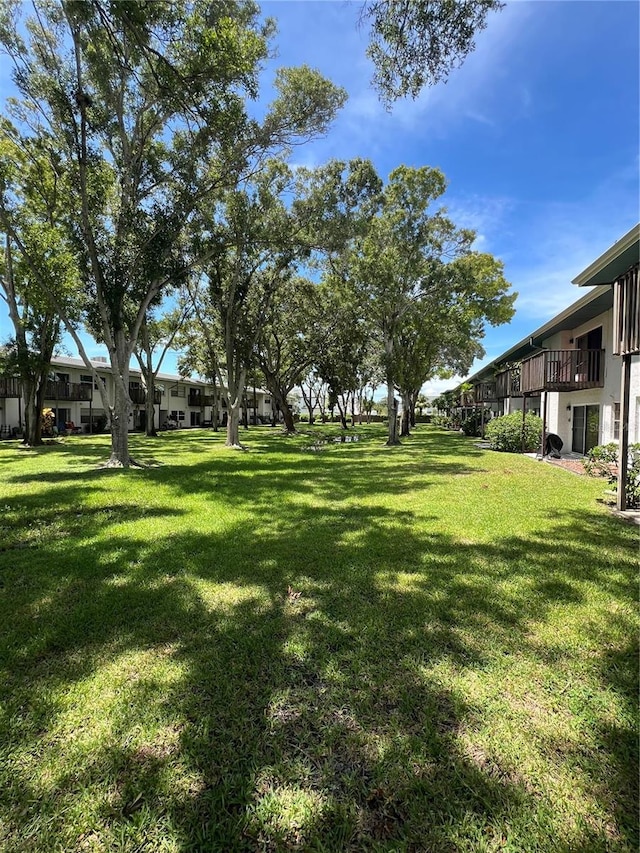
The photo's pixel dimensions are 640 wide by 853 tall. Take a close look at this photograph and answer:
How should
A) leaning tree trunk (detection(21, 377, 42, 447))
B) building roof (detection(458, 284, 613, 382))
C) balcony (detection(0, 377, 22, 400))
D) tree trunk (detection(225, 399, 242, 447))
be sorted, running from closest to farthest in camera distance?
building roof (detection(458, 284, 613, 382))
leaning tree trunk (detection(21, 377, 42, 447))
tree trunk (detection(225, 399, 242, 447))
balcony (detection(0, 377, 22, 400))

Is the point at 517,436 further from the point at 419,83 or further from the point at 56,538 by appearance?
the point at 56,538

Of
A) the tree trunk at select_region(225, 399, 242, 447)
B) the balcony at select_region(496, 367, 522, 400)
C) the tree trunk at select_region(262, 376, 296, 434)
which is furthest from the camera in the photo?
the tree trunk at select_region(262, 376, 296, 434)

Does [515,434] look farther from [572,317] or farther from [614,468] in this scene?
[614,468]

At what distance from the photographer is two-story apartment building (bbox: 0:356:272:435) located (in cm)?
2512

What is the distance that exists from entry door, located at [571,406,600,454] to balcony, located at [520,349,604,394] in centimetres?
122

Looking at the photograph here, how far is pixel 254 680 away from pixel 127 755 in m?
0.79

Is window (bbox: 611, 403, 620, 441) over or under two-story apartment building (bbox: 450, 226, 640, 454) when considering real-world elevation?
under

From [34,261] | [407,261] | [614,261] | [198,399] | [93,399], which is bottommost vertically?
[93,399]

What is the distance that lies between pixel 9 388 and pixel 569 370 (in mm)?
28943

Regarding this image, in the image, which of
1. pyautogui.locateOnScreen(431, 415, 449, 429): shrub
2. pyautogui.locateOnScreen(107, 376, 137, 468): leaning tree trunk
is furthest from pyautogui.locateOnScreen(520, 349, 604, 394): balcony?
pyautogui.locateOnScreen(431, 415, 449, 429): shrub

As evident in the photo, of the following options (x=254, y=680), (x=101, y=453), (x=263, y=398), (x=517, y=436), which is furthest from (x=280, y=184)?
(x=263, y=398)

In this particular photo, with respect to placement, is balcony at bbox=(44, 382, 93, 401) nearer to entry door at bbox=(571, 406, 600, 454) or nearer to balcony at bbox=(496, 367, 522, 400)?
balcony at bbox=(496, 367, 522, 400)

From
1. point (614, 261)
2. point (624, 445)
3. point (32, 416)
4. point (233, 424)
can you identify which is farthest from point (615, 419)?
point (32, 416)

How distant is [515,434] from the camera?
16984mm
